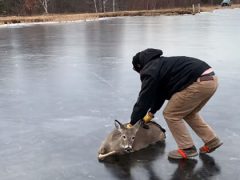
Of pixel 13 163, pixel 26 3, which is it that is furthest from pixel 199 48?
pixel 26 3

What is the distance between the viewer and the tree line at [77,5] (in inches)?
2408

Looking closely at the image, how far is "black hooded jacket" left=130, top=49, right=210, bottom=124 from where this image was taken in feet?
15.5

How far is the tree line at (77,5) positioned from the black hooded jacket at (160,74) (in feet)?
184

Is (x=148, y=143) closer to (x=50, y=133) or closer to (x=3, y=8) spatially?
(x=50, y=133)

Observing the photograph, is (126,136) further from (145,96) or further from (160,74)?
(160,74)

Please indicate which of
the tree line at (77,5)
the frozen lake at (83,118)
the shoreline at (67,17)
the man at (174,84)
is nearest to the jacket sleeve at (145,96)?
the man at (174,84)

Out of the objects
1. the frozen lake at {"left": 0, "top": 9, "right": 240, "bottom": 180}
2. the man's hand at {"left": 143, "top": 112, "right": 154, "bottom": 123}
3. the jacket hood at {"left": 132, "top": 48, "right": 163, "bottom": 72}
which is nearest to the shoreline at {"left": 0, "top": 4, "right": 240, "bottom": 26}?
the frozen lake at {"left": 0, "top": 9, "right": 240, "bottom": 180}

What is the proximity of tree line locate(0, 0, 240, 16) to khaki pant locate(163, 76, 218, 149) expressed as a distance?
5600 cm

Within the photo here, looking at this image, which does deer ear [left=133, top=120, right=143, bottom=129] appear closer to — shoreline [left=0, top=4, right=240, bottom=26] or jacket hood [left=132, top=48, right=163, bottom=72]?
jacket hood [left=132, top=48, right=163, bottom=72]

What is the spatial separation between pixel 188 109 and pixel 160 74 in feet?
1.75

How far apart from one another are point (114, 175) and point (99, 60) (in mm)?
8675

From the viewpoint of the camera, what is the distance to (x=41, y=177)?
4785mm

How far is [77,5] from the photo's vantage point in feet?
222

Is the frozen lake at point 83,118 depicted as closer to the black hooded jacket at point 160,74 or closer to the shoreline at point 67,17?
the black hooded jacket at point 160,74
